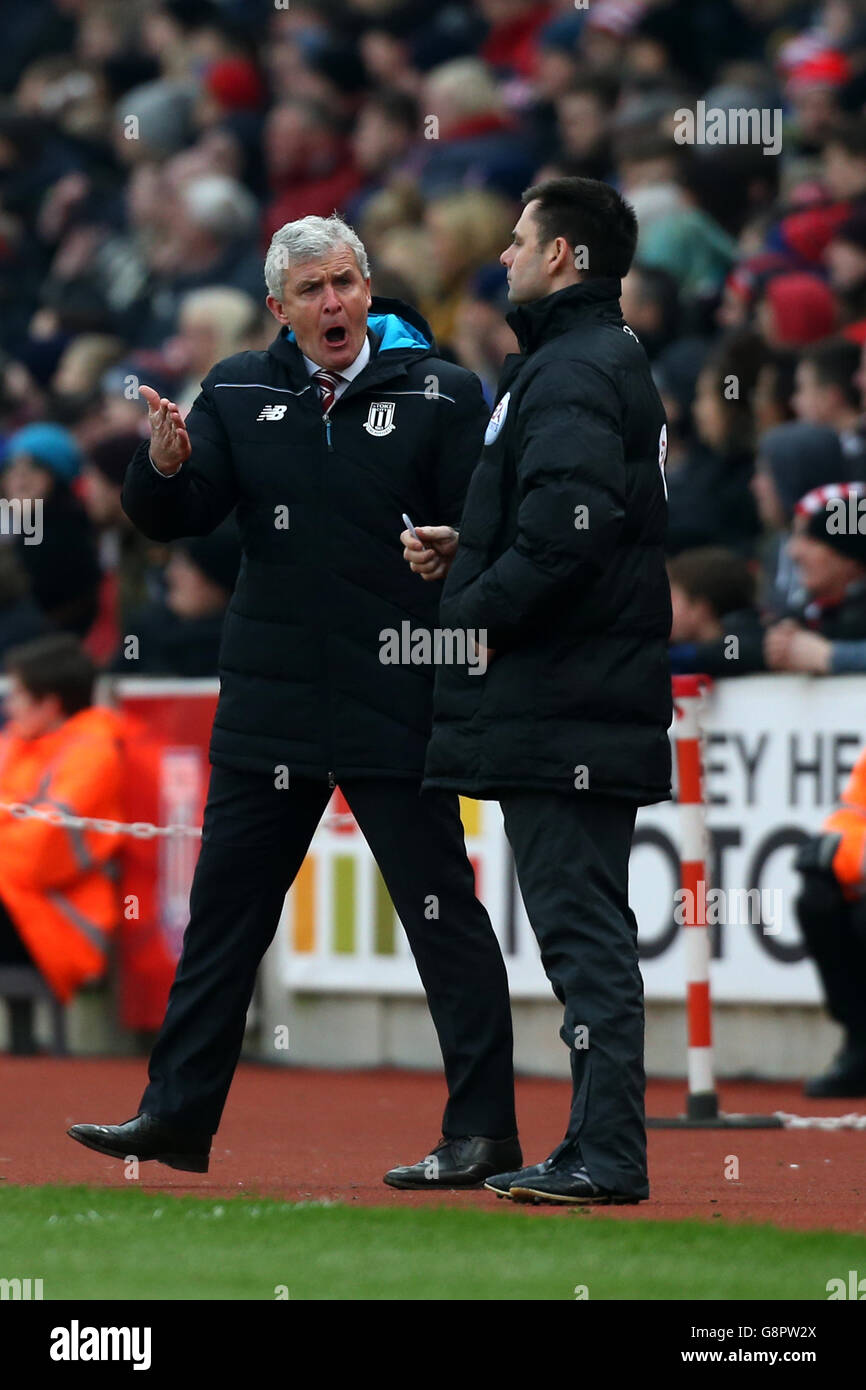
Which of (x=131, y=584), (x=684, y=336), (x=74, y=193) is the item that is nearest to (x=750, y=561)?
(x=684, y=336)

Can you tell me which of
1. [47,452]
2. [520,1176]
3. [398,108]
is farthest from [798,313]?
[520,1176]

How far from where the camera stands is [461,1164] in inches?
262

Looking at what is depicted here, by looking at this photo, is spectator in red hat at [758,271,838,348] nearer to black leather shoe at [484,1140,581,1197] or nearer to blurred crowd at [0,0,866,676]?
blurred crowd at [0,0,866,676]

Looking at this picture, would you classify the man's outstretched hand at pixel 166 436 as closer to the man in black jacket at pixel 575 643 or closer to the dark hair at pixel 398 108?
the man in black jacket at pixel 575 643

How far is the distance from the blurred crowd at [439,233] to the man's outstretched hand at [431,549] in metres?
0.32

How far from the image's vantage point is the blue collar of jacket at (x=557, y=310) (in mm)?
6242

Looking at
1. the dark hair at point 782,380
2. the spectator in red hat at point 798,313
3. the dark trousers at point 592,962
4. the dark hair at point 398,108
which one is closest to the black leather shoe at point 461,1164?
the dark trousers at point 592,962

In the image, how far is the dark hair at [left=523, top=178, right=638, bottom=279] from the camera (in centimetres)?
627

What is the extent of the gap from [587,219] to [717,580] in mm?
3746

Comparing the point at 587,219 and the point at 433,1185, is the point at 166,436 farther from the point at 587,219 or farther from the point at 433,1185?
the point at 433,1185

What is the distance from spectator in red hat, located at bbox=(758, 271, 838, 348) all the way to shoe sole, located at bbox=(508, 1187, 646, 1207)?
5.85 metres

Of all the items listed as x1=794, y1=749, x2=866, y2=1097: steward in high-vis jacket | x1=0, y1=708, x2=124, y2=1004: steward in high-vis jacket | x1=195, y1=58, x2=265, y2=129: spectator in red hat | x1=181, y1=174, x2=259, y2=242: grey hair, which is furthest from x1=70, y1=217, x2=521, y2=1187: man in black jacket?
x1=195, y1=58, x2=265, y2=129: spectator in red hat
